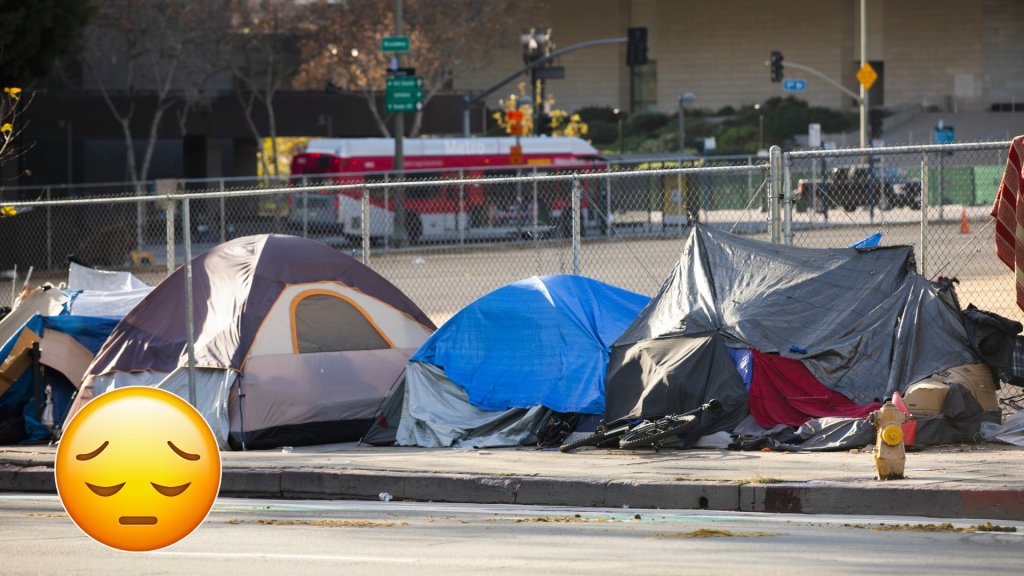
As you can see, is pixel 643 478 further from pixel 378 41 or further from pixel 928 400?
pixel 378 41

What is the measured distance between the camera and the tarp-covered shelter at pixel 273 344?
12.1 m

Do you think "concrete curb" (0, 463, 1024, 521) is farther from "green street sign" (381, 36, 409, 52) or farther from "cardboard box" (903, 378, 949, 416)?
"green street sign" (381, 36, 409, 52)

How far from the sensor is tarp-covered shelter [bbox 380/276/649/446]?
11.6 m

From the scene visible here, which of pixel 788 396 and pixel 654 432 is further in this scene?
pixel 788 396

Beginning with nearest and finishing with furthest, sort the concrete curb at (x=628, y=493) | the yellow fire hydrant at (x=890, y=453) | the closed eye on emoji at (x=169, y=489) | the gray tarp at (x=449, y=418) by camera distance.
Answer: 1. the closed eye on emoji at (x=169, y=489)
2. the concrete curb at (x=628, y=493)
3. the yellow fire hydrant at (x=890, y=453)
4. the gray tarp at (x=449, y=418)

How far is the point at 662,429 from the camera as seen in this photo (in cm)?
1071

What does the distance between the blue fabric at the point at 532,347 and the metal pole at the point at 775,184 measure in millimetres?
1519

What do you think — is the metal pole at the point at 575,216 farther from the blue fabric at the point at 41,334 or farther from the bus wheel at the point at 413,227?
the bus wheel at the point at 413,227

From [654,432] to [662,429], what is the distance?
65 mm

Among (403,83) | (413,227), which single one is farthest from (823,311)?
(403,83)

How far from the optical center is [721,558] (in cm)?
709

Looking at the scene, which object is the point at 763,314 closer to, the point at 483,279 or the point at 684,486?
the point at 684,486

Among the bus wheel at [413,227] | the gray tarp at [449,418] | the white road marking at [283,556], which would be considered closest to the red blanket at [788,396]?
the gray tarp at [449,418]

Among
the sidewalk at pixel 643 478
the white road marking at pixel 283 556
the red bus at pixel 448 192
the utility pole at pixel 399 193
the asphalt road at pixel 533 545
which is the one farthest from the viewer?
the red bus at pixel 448 192
